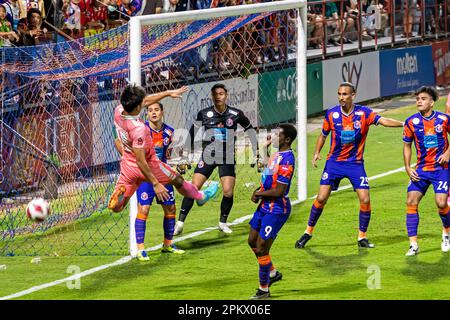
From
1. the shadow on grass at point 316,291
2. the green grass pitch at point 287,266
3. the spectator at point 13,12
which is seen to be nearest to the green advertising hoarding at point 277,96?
the spectator at point 13,12

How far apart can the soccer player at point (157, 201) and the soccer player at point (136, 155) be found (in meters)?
1.28

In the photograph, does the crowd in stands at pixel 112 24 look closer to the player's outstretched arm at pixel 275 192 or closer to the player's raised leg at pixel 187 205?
the player's raised leg at pixel 187 205

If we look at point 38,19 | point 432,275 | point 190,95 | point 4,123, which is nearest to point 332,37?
point 190,95

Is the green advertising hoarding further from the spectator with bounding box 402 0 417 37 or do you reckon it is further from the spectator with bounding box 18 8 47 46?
the spectator with bounding box 402 0 417 37

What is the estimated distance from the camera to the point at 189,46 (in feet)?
61.9

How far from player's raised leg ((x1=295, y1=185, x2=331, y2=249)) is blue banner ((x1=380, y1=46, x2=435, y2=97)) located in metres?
16.4

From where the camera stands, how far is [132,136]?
13984mm

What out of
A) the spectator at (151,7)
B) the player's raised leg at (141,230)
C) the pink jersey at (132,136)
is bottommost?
the player's raised leg at (141,230)

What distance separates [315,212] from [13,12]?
25.5 feet

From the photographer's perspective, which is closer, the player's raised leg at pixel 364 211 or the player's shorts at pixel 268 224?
the player's shorts at pixel 268 224

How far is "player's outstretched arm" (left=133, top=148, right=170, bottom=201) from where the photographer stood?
13.7 metres

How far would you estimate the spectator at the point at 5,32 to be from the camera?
2016 centimetres

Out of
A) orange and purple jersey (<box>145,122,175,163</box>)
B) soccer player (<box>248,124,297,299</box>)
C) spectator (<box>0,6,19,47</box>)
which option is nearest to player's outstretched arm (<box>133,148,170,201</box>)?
soccer player (<box>248,124,297,299</box>)

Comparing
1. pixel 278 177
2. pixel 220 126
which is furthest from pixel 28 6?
pixel 278 177
